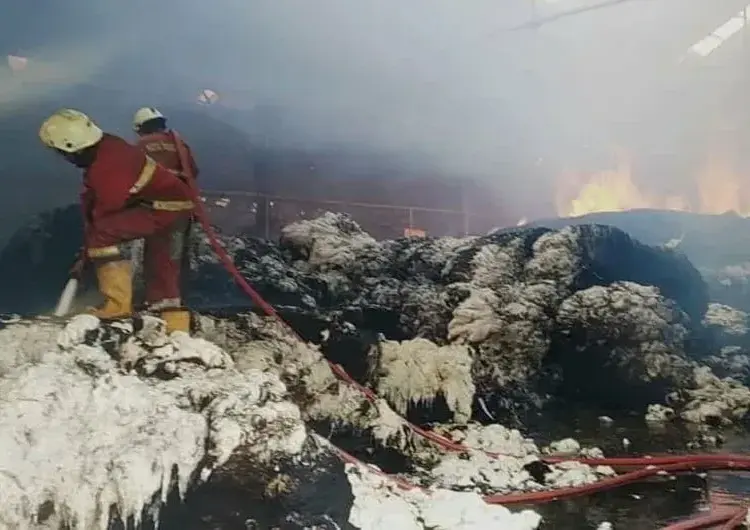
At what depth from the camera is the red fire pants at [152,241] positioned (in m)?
2.78

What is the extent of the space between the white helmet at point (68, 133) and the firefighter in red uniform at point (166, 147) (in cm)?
18

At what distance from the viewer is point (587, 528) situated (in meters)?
2.65

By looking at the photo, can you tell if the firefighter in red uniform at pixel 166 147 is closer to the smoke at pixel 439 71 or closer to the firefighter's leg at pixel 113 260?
the smoke at pixel 439 71

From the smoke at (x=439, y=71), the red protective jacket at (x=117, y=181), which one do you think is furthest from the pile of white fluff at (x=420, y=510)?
the smoke at (x=439, y=71)

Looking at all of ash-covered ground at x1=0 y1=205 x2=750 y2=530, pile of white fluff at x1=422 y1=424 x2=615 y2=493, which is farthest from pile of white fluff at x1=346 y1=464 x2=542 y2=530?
pile of white fluff at x1=422 y1=424 x2=615 y2=493

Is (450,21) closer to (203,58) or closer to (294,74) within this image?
(294,74)

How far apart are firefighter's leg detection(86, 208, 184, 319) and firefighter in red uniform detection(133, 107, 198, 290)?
0.66 feet

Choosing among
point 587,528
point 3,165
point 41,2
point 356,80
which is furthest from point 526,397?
point 41,2

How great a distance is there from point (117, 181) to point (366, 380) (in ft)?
3.84

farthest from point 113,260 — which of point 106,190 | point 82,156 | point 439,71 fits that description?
point 439,71

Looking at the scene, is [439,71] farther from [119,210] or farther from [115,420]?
[115,420]

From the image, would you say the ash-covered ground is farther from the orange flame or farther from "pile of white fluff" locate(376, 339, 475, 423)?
the orange flame

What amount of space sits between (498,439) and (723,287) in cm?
130

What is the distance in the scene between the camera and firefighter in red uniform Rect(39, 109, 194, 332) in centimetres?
Result: 276
